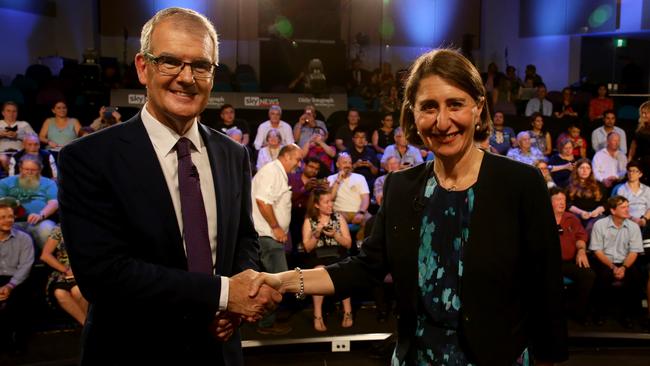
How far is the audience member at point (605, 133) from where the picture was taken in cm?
856

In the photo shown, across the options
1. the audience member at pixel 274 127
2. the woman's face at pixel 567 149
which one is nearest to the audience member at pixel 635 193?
the woman's face at pixel 567 149

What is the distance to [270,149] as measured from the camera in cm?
720

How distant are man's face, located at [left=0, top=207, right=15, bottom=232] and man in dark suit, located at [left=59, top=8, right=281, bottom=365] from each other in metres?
3.50

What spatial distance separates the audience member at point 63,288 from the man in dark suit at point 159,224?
10.9ft

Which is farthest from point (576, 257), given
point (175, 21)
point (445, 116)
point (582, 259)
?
point (175, 21)

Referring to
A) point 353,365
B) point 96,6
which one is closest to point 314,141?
point 353,365

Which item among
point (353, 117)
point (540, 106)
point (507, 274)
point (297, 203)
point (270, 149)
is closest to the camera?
point (507, 274)

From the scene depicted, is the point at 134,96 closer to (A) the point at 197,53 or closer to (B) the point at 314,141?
(B) the point at 314,141

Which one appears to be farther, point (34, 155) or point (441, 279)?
point (34, 155)

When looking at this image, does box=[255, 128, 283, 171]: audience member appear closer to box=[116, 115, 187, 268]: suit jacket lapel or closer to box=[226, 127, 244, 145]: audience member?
box=[226, 127, 244, 145]: audience member

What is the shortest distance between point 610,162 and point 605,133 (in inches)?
37.5

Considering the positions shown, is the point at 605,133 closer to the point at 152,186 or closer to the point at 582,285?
the point at 582,285

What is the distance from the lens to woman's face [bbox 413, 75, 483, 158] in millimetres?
1593

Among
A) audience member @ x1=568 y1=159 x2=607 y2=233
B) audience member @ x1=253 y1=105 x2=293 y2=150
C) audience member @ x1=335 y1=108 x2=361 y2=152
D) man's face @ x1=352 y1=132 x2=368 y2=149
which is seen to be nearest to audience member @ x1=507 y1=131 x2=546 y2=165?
audience member @ x1=568 y1=159 x2=607 y2=233
